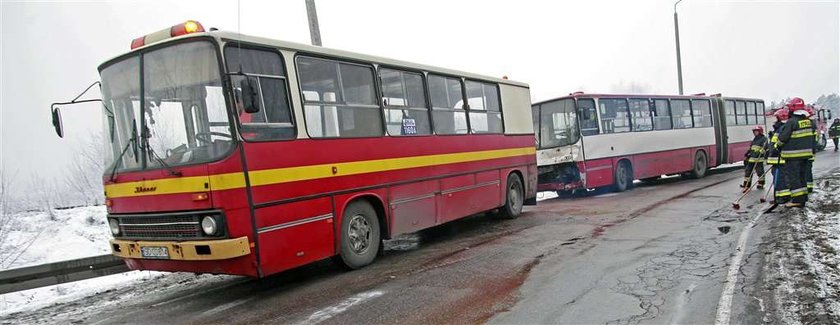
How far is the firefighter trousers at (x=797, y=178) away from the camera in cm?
955

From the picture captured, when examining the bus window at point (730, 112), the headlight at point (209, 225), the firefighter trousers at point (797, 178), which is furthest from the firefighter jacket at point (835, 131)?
the headlight at point (209, 225)

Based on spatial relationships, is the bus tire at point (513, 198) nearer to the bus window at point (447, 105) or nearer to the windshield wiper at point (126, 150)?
the bus window at point (447, 105)

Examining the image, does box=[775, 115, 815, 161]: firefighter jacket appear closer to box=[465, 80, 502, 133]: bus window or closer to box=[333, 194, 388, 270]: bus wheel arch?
box=[465, 80, 502, 133]: bus window

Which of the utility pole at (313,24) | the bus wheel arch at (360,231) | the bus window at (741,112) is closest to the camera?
the bus wheel arch at (360,231)

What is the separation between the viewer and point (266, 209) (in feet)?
18.5

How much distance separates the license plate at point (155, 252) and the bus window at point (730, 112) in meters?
21.6

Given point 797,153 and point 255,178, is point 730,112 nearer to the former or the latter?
point 797,153

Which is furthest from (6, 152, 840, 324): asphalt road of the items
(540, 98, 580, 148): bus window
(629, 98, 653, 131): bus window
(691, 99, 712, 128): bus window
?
(691, 99, 712, 128): bus window

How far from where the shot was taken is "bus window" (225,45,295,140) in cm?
558

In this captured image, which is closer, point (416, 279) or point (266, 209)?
point (266, 209)

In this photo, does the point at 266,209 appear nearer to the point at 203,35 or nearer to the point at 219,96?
the point at 219,96

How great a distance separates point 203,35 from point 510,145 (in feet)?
22.0

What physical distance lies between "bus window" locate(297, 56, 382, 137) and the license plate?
6.32 feet

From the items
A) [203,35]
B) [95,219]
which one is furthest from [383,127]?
[95,219]
